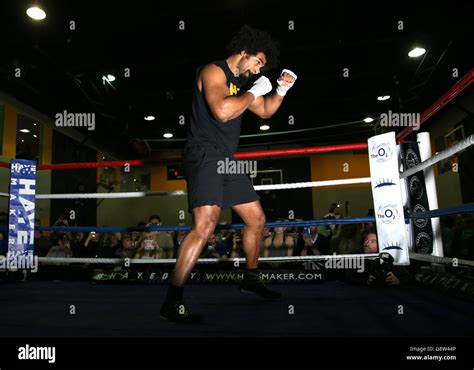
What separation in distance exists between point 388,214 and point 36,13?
4169 millimetres

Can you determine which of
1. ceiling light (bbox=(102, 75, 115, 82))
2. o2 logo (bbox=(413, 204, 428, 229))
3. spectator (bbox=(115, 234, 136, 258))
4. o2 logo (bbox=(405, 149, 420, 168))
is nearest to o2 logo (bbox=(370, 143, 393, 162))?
o2 logo (bbox=(405, 149, 420, 168))

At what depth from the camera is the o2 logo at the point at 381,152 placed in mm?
2193

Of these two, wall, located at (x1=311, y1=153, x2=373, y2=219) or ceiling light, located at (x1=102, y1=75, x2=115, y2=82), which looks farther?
wall, located at (x1=311, y1=153, x2=373, y2=219)

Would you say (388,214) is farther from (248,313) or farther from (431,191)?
(248,313)

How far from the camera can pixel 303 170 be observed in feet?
33.6

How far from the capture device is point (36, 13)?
398 cm

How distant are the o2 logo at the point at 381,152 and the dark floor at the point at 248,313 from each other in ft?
2.53

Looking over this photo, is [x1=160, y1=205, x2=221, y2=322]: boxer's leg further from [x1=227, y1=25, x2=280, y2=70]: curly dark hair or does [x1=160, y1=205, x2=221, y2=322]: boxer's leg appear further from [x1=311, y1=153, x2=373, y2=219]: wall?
[x1=311, y1=153, x2=373, y2=219]: wall

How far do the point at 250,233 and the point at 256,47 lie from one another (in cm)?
91

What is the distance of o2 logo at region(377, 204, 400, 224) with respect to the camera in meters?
2.12

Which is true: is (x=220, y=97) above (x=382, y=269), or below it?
above

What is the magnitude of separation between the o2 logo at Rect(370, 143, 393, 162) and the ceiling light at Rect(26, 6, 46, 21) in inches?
149

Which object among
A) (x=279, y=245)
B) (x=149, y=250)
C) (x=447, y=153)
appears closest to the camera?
(x=447, y=153)

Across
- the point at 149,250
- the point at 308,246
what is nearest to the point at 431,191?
the point at 308,246
